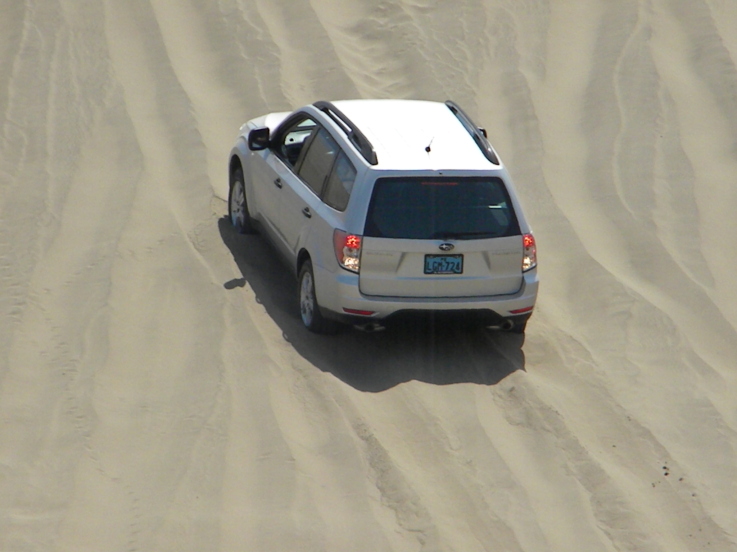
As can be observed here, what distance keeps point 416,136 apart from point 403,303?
130cm

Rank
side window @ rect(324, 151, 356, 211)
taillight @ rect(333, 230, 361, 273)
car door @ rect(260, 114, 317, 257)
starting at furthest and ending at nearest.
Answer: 1. car door @ rect(260, 114, 317, 257)
2. side window @ rect(324, 151, 356, 211)
3. taillight @ rect(333, 230, 361, 273)

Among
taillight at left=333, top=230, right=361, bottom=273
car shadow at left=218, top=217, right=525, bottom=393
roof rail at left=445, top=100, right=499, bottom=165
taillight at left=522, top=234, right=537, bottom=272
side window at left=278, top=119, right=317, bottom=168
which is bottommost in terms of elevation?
car shadow at left=218, top=217, right=525, bottom=393

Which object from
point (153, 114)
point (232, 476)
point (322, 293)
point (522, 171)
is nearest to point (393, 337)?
point (322, 293)

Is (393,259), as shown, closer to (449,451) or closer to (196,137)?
(449,451)

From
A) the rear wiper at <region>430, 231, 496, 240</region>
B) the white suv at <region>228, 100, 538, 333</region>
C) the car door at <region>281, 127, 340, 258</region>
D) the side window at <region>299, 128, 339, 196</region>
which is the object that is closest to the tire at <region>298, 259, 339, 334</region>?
the white suv at <region>228, 100, 538, 333</region>

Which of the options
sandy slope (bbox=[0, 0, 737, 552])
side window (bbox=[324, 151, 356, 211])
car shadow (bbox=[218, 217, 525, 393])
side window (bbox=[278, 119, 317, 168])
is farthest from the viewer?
side window (bbox=[278, 119, 317, 168])

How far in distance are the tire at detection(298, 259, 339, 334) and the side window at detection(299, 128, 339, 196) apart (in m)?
0.59

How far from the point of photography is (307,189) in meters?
8.19

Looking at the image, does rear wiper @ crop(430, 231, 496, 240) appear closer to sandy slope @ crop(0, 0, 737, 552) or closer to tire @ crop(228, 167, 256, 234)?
sandy slope @ crop(0, 0, 737, 552)

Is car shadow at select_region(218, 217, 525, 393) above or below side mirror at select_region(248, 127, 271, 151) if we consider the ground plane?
below

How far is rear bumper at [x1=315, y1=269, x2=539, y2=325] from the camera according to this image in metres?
7.44

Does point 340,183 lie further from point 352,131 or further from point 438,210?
point 438,210

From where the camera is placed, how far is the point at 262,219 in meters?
9.02

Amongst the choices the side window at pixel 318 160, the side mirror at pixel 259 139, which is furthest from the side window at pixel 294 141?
the side window at pixel 318 160
